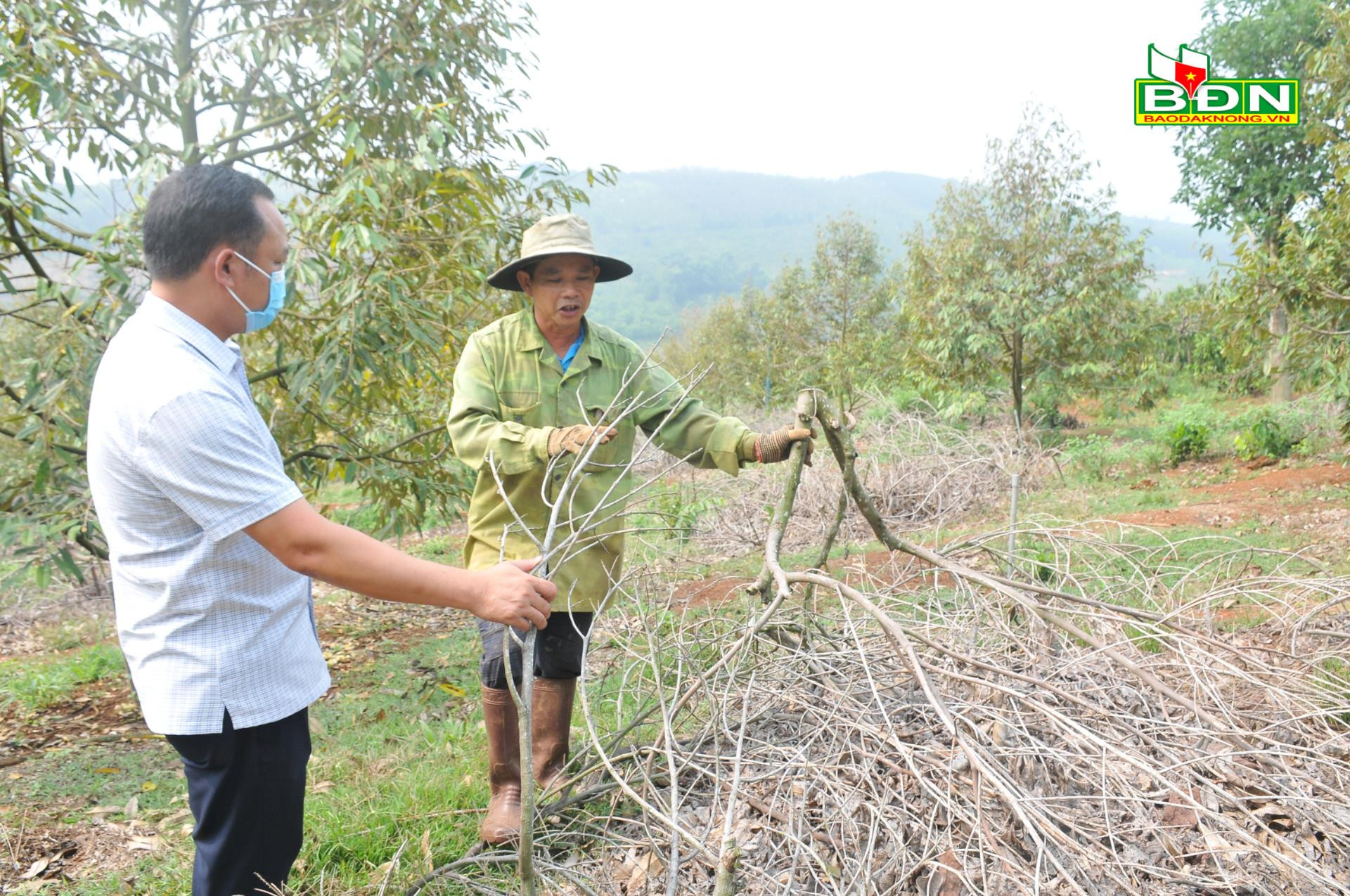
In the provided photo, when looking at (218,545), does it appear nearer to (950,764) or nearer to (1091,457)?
(950,764)

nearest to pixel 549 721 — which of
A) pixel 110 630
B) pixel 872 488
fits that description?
pixel 872 488

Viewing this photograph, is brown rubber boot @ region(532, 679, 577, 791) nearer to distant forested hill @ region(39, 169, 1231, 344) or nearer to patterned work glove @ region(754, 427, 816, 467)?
patterned work glove @ region(754, 427, 816, 467)

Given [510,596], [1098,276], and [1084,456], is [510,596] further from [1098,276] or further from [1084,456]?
[1098,276]

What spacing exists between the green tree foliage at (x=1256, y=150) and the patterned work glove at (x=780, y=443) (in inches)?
615

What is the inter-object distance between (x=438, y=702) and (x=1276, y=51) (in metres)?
19.7

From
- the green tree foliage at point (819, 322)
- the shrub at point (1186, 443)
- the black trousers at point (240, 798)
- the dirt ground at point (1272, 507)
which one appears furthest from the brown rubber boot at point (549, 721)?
the green tree foliage at point (819, 322)

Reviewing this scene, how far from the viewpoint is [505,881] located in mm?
2225

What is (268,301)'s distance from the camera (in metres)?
1.72

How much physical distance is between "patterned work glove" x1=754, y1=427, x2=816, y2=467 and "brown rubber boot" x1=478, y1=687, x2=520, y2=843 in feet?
3.44

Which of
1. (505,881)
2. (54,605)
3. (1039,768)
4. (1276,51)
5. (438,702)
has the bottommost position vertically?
Answer: (54,605)

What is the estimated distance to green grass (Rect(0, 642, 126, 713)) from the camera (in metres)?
4.72

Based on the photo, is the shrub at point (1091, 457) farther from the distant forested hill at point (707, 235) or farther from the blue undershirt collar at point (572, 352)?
the distant forested hill at point (707, 235)

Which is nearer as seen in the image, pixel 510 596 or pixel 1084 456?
pixel 510 596

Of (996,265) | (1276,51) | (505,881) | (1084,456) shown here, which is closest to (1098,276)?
(996,265)
